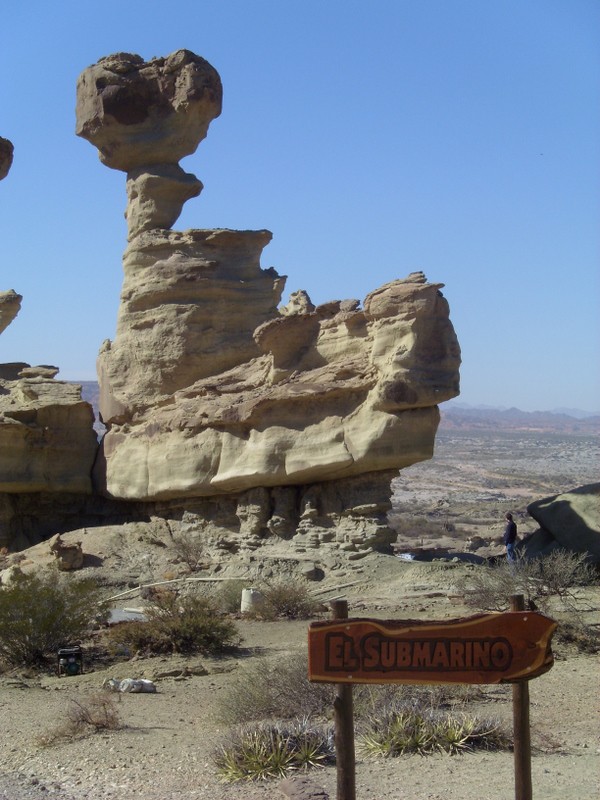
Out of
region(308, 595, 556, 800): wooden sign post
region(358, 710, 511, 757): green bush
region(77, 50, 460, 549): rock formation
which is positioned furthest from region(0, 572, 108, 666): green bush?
region(308, 595, 556, 800): wooden sign post

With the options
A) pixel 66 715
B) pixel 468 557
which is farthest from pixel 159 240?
pixel 66 715

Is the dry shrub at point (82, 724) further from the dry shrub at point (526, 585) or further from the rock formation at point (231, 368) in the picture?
the rock formation at point (231, 368)

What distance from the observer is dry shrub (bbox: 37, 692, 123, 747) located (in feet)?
31.1

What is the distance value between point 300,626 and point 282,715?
226 inches

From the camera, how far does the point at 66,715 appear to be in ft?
32.7

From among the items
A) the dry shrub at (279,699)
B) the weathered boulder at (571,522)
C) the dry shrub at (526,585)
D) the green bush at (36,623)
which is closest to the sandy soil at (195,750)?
the dry shrub at (279,699)

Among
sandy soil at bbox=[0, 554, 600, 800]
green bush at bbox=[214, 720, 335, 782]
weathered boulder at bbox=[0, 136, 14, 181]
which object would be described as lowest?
sandy soil at bbox=[0, 554, 600, 800]

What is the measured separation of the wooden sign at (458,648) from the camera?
6.23 meters

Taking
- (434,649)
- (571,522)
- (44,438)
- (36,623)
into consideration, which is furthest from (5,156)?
(434,649)

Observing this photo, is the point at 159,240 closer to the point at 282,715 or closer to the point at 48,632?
the point at 48,632

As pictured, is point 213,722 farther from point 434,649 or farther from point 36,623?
point 434,649

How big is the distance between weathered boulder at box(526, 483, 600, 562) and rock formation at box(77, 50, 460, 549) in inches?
107

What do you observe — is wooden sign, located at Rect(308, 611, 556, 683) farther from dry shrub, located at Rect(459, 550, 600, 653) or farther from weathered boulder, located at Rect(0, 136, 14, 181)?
weathered boulder, located at Rect(0, 136, 14, 181)

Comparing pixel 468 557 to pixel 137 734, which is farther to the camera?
pixel 468 557
